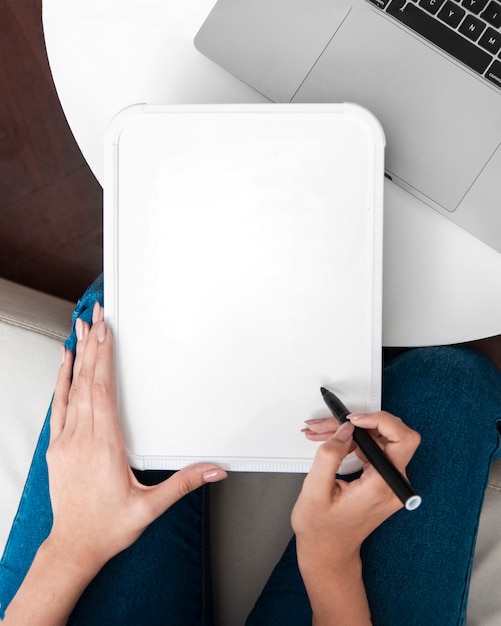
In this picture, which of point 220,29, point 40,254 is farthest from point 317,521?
point 40,254

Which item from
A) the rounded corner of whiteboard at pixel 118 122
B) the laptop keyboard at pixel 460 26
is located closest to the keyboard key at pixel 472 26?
the laptop keyboard at pixel 460 26

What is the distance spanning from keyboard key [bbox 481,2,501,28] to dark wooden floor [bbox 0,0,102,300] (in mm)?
689

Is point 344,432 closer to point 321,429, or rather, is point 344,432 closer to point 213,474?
point 321,429

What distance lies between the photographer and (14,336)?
2.46 feet

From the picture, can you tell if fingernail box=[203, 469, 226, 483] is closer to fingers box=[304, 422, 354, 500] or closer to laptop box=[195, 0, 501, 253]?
fingers box=[304, 422, 354, 500]

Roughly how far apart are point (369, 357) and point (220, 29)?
Answer: 38cm

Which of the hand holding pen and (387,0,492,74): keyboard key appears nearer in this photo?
the hand holding pen

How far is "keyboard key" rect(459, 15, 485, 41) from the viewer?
0.58m

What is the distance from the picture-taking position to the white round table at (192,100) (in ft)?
1.99

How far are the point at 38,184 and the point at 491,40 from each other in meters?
0.79

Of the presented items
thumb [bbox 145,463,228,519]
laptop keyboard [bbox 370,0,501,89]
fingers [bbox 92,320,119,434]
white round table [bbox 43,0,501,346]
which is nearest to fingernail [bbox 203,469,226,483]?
thumb [bbox 145,463,228,519]

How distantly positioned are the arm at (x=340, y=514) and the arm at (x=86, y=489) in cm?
11

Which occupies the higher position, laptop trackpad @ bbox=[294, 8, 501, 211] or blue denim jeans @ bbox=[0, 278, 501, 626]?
laptop trackpad @ bbox=[294, 8, 501, 211]

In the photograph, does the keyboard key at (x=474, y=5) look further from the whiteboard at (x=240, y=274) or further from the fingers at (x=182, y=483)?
the fingers at (x=182, y=483)
